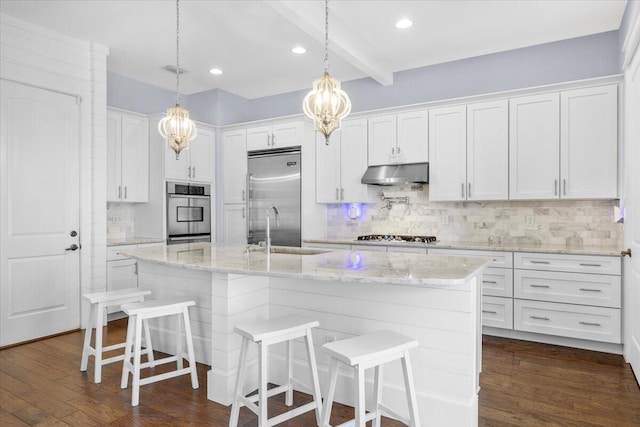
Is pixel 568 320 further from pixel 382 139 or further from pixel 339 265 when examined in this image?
pixel 382 139

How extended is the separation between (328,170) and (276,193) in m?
0.74

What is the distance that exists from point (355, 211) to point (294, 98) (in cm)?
187

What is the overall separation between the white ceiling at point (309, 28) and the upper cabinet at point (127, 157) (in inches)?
26.6

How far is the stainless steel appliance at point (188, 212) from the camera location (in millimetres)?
5289

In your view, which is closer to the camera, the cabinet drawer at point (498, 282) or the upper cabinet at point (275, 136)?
the cabinet drawer at point (498, 282)

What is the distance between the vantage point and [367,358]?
1.81 meters

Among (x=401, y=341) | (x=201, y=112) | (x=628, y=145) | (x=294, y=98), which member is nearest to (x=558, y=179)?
(x=628, y=145)

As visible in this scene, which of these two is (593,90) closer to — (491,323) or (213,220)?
(491,323)

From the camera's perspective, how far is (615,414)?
2.47 metres

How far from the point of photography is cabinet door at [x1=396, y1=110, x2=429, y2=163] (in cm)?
468

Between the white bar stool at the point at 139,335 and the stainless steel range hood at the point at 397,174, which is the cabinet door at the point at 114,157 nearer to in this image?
the white bar stool at the point at 139,335

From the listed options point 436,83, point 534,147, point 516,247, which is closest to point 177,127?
point 436,83

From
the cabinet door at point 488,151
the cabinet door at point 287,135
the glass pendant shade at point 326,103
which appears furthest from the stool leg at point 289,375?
the cabinet door at point 287,135

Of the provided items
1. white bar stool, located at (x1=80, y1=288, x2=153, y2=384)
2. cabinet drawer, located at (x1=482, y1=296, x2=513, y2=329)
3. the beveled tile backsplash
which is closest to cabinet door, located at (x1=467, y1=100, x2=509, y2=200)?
the beveled tile backsplash
